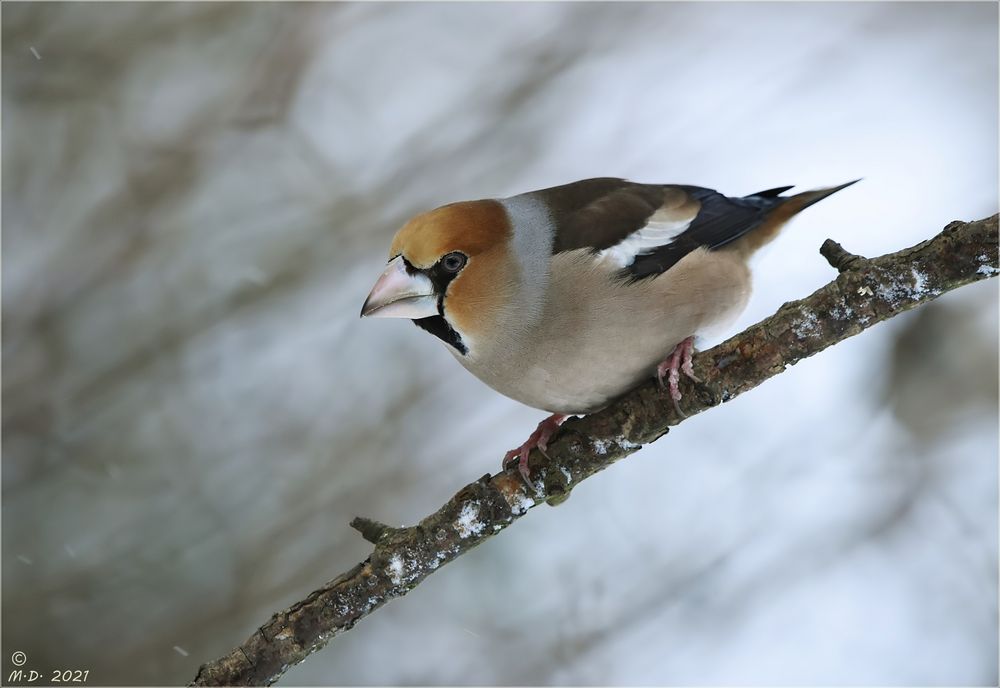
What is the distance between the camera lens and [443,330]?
2.66 meters

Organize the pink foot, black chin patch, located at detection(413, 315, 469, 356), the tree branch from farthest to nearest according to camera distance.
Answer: black chin patch, located at detection(413, 315, 469, 356) → the pink foot → the tree branch

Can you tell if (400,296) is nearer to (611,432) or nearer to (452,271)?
(452,271)

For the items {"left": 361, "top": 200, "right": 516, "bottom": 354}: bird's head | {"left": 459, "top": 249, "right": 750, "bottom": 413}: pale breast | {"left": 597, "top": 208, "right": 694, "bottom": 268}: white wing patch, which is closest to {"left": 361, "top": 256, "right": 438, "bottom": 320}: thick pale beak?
{"left": 361, "top": 200, "right": 516, "bottom": 354}: bird's head

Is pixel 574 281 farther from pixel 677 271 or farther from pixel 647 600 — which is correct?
pixel 647 600

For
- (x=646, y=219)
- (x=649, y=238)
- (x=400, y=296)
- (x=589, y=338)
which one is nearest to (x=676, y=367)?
(x=589, y=338)

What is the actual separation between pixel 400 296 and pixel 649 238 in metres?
0.89

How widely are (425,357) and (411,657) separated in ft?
5.26

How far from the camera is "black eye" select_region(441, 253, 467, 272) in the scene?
8.53 ft

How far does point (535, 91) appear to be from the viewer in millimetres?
4719

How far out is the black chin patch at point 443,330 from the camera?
8.68 ft

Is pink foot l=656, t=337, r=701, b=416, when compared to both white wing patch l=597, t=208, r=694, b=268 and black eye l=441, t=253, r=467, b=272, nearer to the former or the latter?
white wing patch l=597, t=208, r=694, b=268

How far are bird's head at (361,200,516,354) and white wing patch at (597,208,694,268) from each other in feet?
1.12

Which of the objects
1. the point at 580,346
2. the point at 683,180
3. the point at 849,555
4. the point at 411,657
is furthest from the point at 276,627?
the point at 683,180

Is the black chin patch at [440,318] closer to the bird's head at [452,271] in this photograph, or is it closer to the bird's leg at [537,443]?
the bird's head at [452,271]
